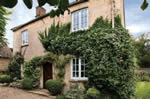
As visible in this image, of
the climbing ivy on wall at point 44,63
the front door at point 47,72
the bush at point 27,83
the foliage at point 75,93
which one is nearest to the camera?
the foliage at point 75,93

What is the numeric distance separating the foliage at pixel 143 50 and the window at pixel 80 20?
30115 millimetres

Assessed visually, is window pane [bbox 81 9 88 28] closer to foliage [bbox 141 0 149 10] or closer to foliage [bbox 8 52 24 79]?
foliage [bbox 141 0 149 10]

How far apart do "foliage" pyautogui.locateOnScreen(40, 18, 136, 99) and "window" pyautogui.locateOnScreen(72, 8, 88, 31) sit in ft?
3.88

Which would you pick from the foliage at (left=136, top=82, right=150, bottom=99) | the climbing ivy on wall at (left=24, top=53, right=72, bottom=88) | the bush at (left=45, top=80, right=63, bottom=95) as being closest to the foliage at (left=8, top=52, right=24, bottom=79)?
the climbing ivy on wall at (left=24, top=53, right=72, bottom=88)

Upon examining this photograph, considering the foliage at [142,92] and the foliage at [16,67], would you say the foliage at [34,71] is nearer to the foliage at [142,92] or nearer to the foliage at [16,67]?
the foliage at [16,67]

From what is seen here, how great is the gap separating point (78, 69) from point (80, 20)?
153 inches

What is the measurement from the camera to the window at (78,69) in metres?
7.97

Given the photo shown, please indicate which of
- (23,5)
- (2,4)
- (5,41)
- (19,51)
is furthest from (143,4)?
(5,41)

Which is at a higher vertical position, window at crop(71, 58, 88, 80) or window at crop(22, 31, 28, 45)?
window at crop(22, 31, 28, 45)

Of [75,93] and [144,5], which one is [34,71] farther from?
[144,5]

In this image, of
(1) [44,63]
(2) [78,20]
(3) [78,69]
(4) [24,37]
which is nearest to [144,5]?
(3) [78,69]

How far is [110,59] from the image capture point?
656 cm

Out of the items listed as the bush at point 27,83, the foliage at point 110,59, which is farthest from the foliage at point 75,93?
the bush at point 27,83

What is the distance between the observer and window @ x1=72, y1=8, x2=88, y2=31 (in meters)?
8.58
